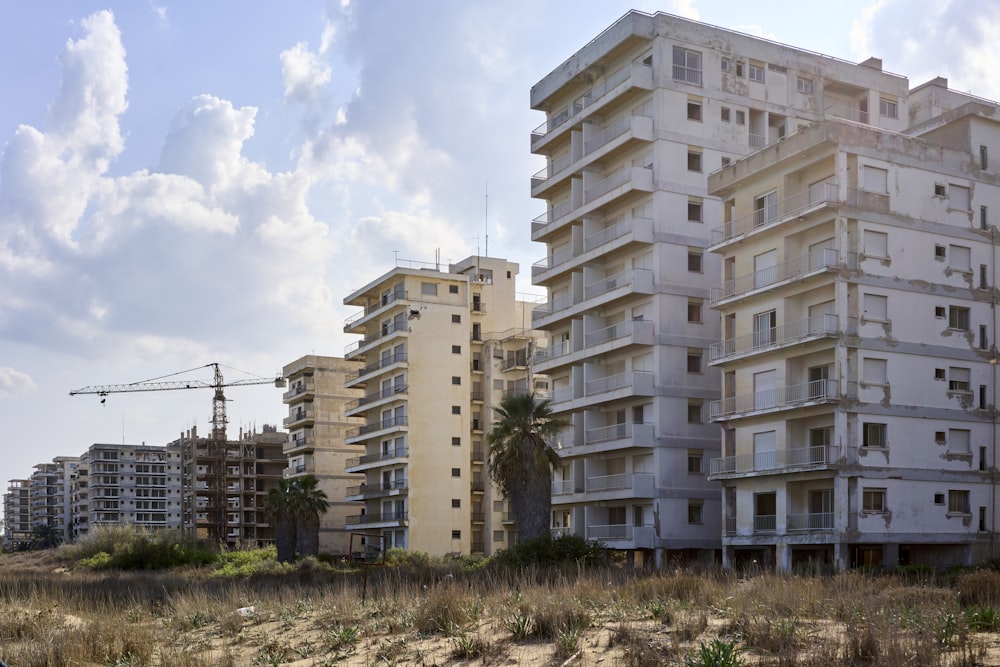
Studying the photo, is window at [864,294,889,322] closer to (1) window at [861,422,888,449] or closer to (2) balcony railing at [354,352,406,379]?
(1) window at [861,422,888,449]

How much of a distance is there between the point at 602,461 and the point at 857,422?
64.2ft

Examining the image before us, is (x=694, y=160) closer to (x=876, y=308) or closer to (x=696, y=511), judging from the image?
(x=876, y=308)

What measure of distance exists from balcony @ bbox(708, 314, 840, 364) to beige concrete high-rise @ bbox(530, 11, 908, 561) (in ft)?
18.7

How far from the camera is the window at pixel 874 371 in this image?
158ft

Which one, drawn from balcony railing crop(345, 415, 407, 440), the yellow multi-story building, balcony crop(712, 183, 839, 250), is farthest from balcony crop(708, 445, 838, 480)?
balcony railing crop(345, 415, 407, 440)

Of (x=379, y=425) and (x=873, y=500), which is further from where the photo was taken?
(x=379, y=425)

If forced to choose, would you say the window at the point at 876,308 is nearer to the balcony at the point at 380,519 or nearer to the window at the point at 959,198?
Answer: the window at the point at 959,198

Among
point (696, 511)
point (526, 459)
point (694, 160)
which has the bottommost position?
point (696, 511)

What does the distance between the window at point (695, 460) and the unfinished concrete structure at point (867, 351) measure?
19.9 feet

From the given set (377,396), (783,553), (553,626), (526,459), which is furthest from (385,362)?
(553,626)

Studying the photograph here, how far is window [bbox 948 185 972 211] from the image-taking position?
169 feet

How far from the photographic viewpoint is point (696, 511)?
59.6 metres

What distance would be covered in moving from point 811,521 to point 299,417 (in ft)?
248

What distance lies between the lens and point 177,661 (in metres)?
21.0
